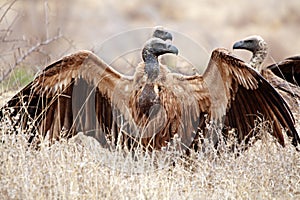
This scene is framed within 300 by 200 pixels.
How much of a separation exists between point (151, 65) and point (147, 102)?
35 cm

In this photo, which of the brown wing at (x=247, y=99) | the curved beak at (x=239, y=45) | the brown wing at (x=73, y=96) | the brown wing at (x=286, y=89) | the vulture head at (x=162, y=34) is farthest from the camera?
the curved beak at (x=239, y=45)

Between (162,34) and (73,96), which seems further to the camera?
(162,34)

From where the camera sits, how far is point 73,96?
285 inches

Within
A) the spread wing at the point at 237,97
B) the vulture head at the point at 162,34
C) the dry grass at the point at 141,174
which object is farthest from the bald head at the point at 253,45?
the dry grass at the point at 141,174

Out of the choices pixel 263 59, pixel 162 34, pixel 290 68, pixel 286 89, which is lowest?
pixel 286 89

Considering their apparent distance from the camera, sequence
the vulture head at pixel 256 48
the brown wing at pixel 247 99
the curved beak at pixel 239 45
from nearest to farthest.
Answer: the brown wing at pixel 247 99
the curved beak at pixel 239 45
the vulture head at pixel 256 48

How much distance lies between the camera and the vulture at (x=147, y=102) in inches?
273

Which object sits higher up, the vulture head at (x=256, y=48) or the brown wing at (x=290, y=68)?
the vulture head at (x=256, y=48)

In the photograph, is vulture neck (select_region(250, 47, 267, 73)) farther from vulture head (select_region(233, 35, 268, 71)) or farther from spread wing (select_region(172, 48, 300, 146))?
spread wing (select_region(172, 48, 300, 146))

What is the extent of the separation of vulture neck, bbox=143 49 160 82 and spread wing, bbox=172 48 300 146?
265 millimetres

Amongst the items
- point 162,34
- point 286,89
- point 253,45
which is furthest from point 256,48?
point 162,34

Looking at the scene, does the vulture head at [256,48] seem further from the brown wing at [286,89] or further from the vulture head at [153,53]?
the vulture head at [153,53]

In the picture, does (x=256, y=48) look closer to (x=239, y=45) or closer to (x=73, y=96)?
(x=239, y=45)

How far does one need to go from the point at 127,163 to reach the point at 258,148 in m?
1.25
